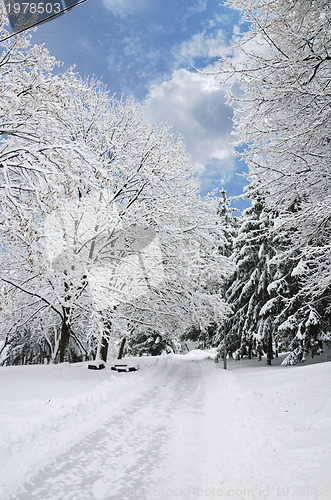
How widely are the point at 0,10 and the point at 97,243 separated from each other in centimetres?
846

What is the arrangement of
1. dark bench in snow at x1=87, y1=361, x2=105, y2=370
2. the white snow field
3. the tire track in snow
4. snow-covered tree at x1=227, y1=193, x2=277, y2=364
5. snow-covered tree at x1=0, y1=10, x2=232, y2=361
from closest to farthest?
the tire track in snow → the white snow field → snow-covered tree at x1=0, y1=10, x2=232, y2=361 → dark bench in snow at x1=87, y1=361, x2=105, y2=370 → snow-covered tree at x1=227, y1=193, x2=277, y2=364

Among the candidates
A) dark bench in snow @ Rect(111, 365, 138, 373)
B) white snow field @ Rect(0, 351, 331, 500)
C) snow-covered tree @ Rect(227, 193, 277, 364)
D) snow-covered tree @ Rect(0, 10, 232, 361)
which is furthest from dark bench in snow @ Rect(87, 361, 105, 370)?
snow-covered tree @ Rect(227, 193, 277, 364)

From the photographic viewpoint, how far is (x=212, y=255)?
13922 mm

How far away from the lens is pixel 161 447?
4578 millimetres

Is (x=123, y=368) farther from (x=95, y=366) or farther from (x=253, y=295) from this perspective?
(x=253, y=295)

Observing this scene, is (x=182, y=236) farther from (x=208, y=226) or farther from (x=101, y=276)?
(x=101, y=276)

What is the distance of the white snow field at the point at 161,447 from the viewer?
3.28 meters

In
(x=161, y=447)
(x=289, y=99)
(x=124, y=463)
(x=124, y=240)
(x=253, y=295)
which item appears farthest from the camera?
(x=253, y=295)

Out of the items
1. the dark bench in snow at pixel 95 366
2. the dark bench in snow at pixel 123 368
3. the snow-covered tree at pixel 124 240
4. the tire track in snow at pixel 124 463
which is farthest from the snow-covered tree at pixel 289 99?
the dark bench in snow at pixel 95 366

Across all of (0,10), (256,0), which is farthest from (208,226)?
(0,10)

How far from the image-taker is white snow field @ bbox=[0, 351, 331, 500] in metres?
3.28

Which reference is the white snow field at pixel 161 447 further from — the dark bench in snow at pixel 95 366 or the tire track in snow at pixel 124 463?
the dark bench in snow at pixel 95 366

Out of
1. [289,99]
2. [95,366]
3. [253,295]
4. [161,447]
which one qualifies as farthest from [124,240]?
[253,295]

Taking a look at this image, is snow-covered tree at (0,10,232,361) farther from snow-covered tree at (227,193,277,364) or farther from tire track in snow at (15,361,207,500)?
tire track in snow at (15,361,207,500)
